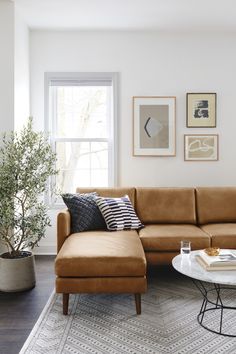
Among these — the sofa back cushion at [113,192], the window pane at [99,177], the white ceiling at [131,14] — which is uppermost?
the white ceiling at [131,14]

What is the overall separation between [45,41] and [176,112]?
1800 millimetres

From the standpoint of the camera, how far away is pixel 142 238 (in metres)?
3.37

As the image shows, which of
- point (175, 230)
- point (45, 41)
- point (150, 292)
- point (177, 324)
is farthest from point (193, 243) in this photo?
point (45, 41)

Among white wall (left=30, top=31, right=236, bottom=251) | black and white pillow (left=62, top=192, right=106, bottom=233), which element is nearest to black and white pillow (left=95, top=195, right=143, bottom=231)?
black and white pillow (left=62, top=192, right=106, bottom=233)

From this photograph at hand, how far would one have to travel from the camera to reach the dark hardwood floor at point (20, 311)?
236 cm

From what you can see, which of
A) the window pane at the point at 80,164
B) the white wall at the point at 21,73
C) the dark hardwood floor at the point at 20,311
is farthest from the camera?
the window pane at the point at 80,164

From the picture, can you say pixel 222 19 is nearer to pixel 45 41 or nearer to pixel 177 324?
pixel 45 41

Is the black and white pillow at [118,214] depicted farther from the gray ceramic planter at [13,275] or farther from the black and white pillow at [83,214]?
the gray ceramic planter at [13,275]

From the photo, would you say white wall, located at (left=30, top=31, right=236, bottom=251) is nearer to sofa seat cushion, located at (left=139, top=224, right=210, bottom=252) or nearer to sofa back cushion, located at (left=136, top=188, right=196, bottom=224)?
sofa back cushion, located at (left=136, top=188, right=196, bottom=224)

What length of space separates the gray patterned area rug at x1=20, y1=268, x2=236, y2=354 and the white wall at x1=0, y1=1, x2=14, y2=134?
1.77m

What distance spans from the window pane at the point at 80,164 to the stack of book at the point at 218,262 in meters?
2.15

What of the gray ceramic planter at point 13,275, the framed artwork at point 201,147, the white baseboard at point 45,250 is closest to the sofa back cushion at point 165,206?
the framed artwork at point 201,147

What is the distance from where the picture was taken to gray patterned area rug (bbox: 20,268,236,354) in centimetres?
226

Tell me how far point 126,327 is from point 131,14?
3.08 m
